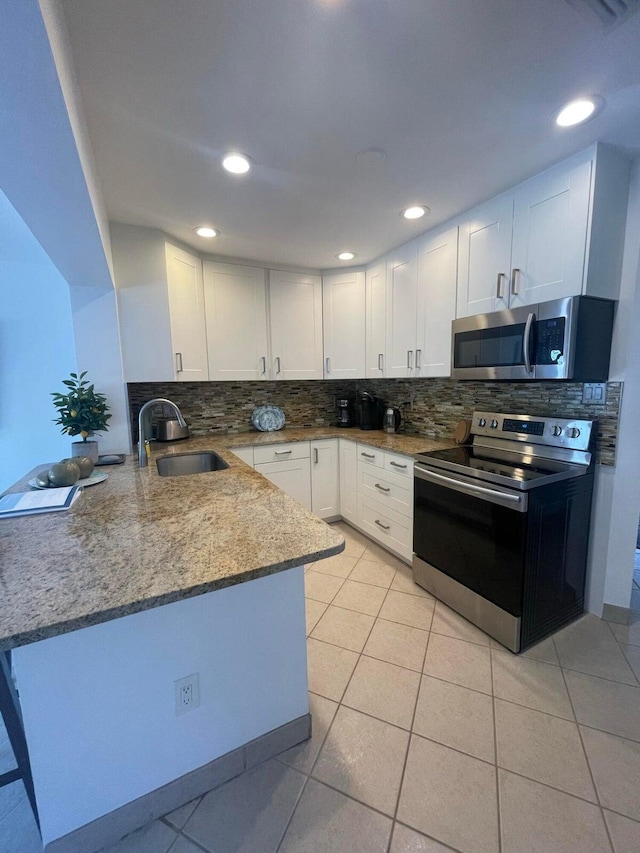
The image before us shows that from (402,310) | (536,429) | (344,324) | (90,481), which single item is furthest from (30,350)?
(536,429)

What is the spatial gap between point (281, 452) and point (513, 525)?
1780 mm

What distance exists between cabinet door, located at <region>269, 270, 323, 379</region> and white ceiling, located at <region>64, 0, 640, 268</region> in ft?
3.44

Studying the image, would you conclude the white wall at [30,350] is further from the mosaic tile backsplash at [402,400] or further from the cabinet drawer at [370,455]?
the cabinet drawer at [370,455]

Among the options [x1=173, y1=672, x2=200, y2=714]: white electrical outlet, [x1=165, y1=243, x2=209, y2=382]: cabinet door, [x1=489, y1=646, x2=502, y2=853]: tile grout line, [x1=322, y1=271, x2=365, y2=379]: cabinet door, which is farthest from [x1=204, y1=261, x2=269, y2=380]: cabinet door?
[x1=489, y1=646, x2=502, y2=853]: tile grout line

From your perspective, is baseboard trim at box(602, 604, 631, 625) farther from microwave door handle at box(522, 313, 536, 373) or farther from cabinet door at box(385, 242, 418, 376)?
cabinet door at box(385, 242, 418, 376)

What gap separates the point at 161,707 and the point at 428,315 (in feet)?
8.15

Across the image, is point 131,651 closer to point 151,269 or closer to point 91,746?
point 91,746

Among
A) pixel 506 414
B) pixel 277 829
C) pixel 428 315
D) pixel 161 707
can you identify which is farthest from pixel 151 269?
pixel 277 829

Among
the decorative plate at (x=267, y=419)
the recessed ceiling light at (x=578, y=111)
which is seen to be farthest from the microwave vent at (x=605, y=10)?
the decorative plate at (x=267, y=419)

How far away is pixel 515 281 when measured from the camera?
5.93 feet

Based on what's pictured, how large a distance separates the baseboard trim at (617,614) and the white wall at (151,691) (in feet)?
5.73

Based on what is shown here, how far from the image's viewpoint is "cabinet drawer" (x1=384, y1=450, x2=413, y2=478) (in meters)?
2.28

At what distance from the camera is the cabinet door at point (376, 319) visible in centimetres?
280

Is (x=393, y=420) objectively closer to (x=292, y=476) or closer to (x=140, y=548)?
(x=292, y=476)
